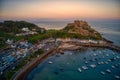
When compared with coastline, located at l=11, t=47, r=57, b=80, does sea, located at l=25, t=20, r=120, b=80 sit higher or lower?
lower

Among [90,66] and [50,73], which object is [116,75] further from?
[50,73]

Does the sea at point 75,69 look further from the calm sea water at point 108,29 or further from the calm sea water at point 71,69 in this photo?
the calm sea water at point 108,29

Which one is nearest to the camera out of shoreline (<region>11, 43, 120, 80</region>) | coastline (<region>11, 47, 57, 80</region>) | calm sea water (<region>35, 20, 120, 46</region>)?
coastline (<region>11, 47, 57, 80</region>)

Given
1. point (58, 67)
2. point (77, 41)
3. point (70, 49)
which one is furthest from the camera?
point (77, 41)

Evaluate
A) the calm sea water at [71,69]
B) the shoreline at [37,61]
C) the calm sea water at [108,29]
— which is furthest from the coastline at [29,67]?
the calm sea water at [108,29]

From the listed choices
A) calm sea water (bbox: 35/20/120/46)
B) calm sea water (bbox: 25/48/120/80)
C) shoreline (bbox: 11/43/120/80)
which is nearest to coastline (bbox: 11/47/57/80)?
shoreline (bbox: 11/43/120/80)

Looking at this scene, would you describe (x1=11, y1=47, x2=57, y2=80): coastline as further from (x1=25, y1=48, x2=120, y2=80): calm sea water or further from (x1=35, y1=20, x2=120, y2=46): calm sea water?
(x1=35, y1=20, x2=120, y2=46): calm sea water

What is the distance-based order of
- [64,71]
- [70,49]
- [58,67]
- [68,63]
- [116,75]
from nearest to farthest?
1. [116,75]
2. [64,71]
3. [58,67]
4. [68,63]
5. [70,49]

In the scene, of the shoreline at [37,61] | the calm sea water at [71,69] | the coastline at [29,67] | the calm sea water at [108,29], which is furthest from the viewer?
the calm sea water at [108,29]

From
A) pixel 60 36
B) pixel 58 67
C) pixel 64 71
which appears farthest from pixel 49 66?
pixel 60 36

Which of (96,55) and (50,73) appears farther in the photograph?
(96,55)

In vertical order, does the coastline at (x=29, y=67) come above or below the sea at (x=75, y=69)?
above
